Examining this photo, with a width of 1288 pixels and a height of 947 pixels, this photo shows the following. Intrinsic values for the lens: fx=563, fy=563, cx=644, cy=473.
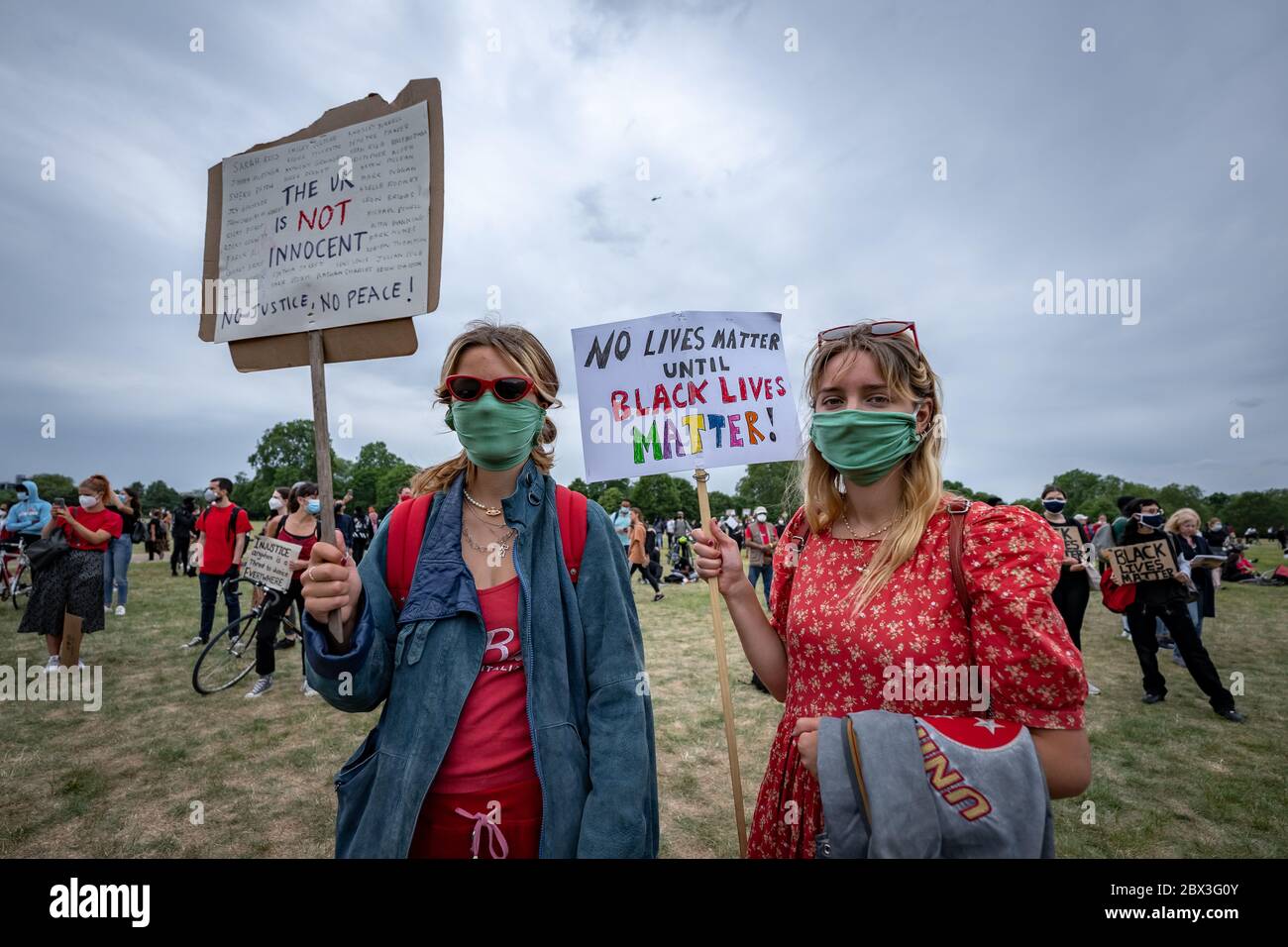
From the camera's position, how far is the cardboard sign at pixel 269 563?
5617mm

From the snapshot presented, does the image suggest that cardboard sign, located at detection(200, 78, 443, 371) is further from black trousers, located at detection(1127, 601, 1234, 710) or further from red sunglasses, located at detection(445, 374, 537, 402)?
black trousers, located at detection(1127, 601, 1234, 710)

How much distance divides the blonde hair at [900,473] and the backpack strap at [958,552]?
0.08 meters

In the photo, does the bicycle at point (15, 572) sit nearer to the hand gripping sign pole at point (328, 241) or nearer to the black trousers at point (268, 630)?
the black trousers at point (268, 630)

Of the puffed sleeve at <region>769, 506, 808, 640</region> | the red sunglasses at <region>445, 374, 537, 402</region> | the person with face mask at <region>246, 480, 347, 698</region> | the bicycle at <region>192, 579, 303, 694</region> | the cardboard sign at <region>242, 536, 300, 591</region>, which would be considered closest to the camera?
the red sunglasses at <region>445, 374, 537, 402</region>

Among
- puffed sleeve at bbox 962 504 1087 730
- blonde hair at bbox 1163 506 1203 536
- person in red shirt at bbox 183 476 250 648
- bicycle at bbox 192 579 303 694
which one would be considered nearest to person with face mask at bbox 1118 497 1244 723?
blonde hair at bbox 1163 506 1203 536

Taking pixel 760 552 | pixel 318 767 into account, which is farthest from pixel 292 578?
pixel 760 552

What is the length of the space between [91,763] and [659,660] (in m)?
6.47

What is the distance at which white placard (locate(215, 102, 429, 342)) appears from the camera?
5.84ft

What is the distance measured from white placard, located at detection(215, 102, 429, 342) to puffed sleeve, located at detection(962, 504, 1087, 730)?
1817mm

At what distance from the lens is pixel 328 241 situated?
1.83m

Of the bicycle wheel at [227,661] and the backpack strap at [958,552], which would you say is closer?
the backpack strap at [958,552]

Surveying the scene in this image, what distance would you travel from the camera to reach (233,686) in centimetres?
733

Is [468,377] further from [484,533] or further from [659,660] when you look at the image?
[659,660]

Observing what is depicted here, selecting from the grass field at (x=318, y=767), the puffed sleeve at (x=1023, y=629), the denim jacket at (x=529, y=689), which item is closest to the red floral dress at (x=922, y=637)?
the puffed sleeve at (x=1023, y=629)
